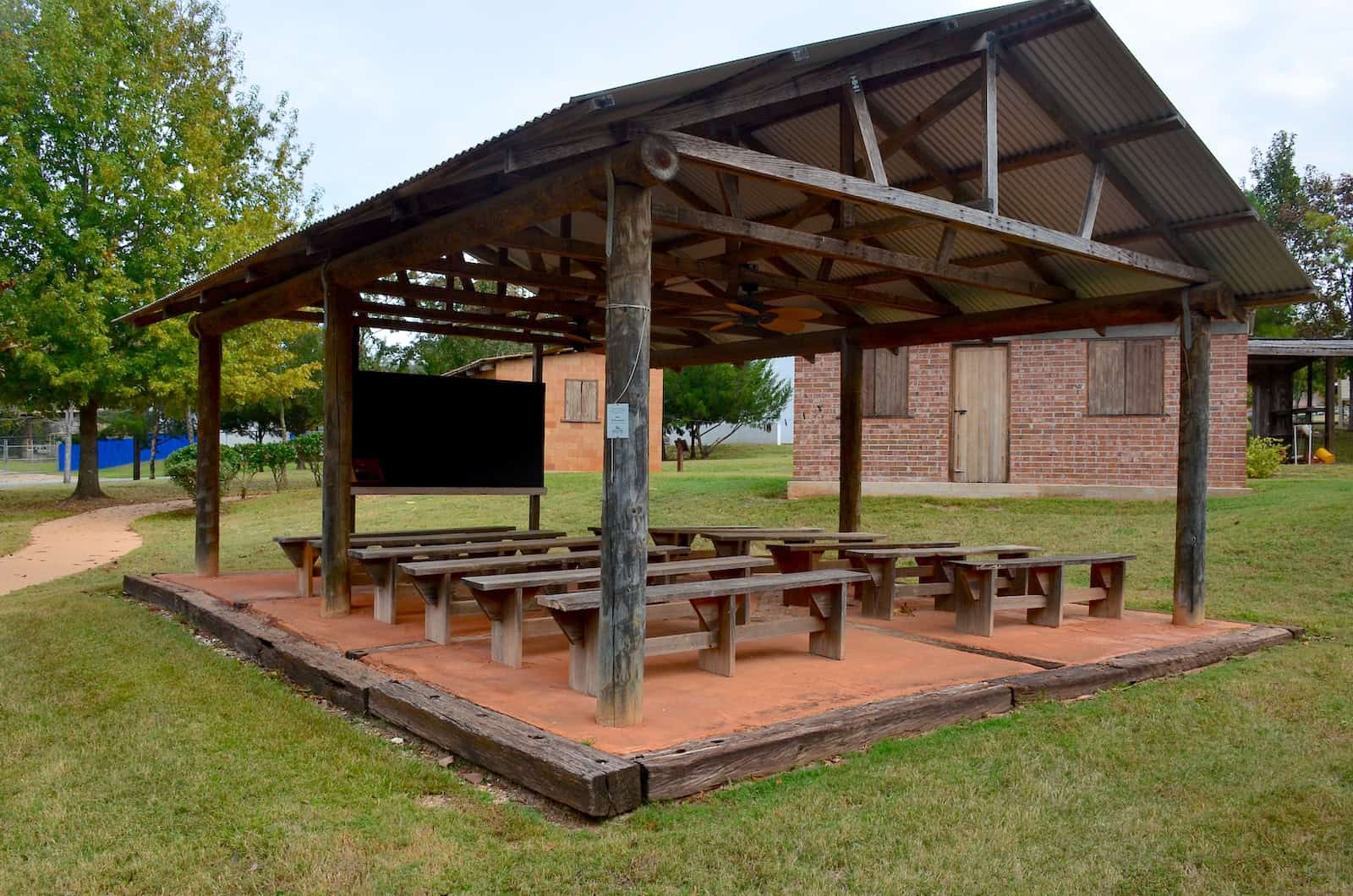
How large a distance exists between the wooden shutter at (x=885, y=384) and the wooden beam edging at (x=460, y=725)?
1120 cm

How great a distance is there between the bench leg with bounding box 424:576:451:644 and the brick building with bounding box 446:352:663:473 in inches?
713

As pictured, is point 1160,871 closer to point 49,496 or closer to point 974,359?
point 974,359

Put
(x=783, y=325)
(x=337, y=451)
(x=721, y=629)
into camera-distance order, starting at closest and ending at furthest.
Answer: (x=721, y=629) → (x=337, y=451) → (x=783, y=325)

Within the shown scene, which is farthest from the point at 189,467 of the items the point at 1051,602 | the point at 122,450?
the point at 122,450

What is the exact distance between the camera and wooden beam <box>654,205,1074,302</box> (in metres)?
5.53

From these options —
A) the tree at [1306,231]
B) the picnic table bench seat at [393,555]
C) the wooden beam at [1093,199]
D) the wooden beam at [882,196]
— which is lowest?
the picnic table bench seat at [393,555]

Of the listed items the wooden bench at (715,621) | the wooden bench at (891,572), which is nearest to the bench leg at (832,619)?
the wooden bench at (715,621)

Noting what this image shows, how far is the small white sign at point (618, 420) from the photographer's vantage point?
4.51m

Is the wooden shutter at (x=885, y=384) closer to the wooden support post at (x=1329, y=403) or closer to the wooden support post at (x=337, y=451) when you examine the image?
the wooden support post at (x=337, y=451)

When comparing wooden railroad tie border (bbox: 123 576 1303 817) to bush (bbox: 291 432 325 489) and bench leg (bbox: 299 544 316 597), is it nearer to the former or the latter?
bench leg (bbox: 299 544 316 597)

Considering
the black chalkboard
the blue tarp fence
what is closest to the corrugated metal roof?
the black chalkboard

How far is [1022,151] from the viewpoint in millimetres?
7086

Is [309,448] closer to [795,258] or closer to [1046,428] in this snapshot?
[1046,428]

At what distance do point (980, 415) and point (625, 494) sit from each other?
41.2 ft
